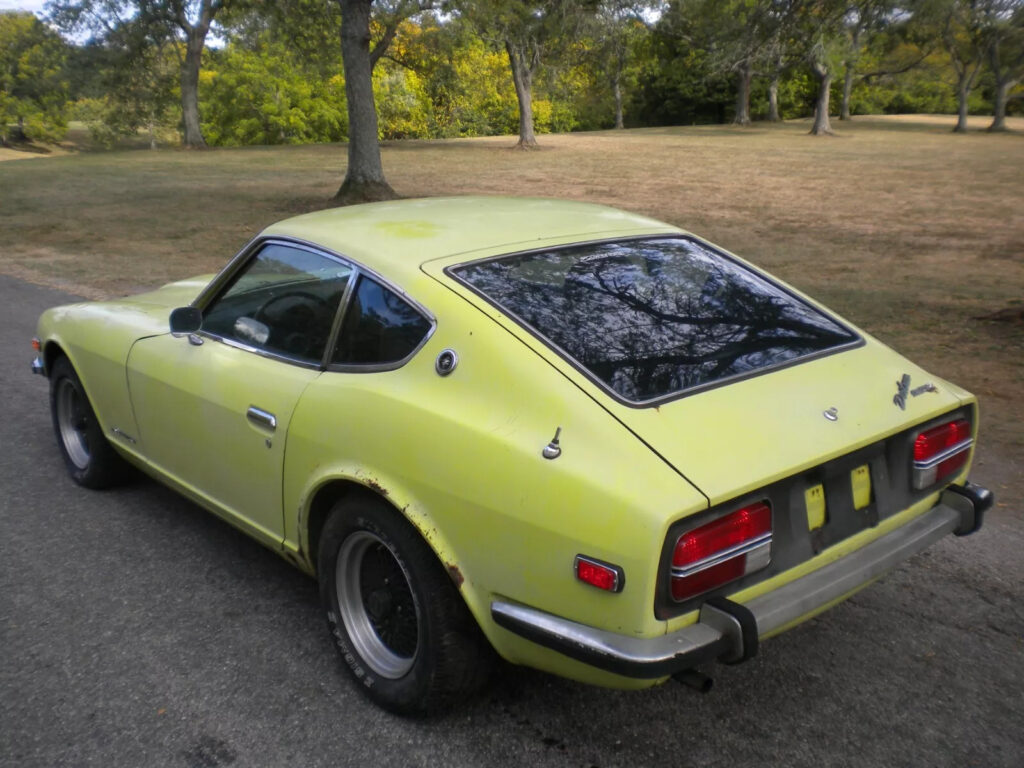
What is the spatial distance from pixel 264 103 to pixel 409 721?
2053 inches

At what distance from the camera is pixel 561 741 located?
103 inches

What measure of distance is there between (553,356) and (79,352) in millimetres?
2737

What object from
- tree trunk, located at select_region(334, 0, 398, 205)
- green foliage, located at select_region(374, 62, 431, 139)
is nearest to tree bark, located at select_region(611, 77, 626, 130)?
green foliage, located at select_region(374, 62, 431, 139)

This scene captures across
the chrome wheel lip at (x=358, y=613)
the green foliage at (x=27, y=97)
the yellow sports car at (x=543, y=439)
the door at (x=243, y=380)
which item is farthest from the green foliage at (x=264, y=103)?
the chrome wheel lip at (x=358, y=613)

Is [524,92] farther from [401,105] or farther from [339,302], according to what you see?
[339,302]

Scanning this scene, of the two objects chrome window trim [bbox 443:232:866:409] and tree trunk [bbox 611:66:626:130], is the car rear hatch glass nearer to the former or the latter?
chrome window trim [bbox 443:232:866:409]

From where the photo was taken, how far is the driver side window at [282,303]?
10.1ft

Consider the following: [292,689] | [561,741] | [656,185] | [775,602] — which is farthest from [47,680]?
[656,185]

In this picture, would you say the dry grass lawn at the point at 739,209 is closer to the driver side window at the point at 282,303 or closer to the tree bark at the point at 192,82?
the tree bark at the point at 192,82

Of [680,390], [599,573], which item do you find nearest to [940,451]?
[680,390]

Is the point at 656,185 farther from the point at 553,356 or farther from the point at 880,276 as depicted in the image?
the point at 553,356

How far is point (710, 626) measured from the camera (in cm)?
219

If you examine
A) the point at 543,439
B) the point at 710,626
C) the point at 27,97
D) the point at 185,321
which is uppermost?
the point at 27,97

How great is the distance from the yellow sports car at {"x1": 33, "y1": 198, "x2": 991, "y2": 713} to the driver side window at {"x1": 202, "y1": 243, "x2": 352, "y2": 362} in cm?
1
